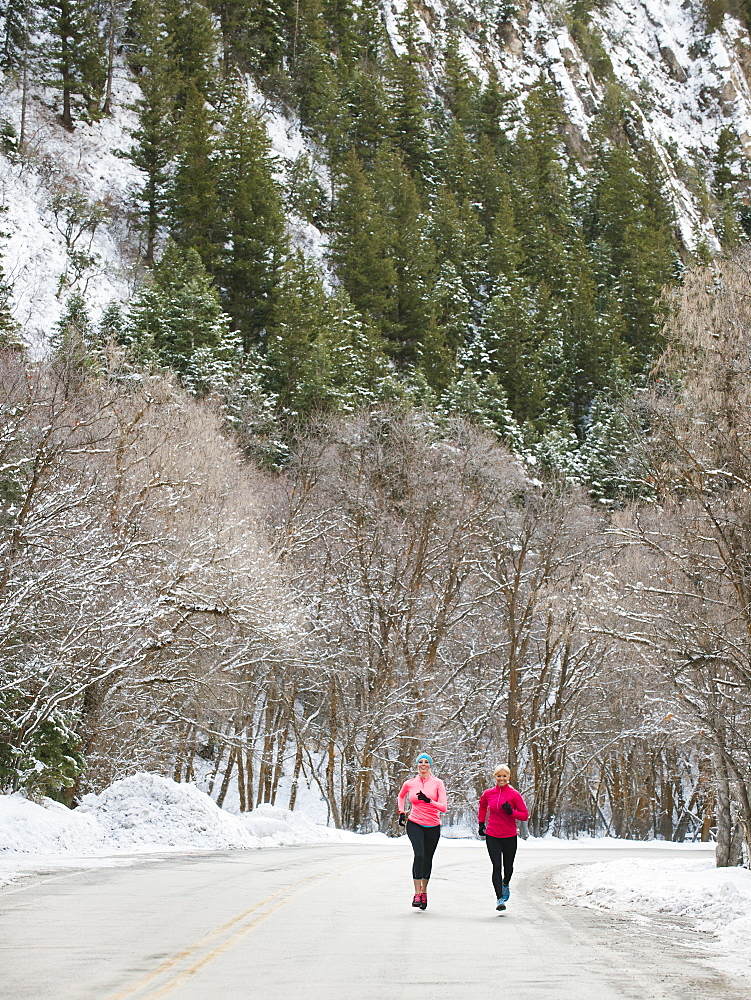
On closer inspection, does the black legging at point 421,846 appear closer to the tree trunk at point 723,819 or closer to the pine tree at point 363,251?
the tree trunk at point 723,819

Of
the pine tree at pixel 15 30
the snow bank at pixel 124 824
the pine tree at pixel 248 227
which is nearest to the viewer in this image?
the snow bank at pixel 124 824

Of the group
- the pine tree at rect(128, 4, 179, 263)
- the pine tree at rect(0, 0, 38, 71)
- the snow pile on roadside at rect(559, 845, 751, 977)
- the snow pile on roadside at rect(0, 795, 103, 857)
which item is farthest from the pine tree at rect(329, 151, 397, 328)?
the snow pile on roadside at rect(559, 845, 751, 977)

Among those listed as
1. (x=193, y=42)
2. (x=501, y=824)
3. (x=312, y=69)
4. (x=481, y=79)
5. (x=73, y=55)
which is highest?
(x=481, y=79)

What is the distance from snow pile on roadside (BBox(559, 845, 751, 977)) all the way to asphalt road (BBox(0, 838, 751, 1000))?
0.38m

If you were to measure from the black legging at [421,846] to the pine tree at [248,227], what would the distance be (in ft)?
144

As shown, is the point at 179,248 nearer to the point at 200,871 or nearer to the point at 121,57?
the point at 121,57

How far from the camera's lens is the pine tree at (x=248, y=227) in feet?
180

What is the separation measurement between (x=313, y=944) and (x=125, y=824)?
11850 millimetres

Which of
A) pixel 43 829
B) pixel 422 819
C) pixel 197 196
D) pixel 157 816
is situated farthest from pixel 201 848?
pixel 197 196

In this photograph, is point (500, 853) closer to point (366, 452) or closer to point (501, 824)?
point (501, 824)

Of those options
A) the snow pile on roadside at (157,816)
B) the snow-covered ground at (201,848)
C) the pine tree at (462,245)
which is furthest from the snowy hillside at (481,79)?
the snow-covered ground at (201,848)

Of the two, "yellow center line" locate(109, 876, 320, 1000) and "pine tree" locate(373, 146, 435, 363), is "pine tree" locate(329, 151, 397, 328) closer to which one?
"pine tree" locate(373, 146, 435, 363)

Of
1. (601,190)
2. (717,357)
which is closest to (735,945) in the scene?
(717,357)

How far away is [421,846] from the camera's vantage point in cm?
1087
